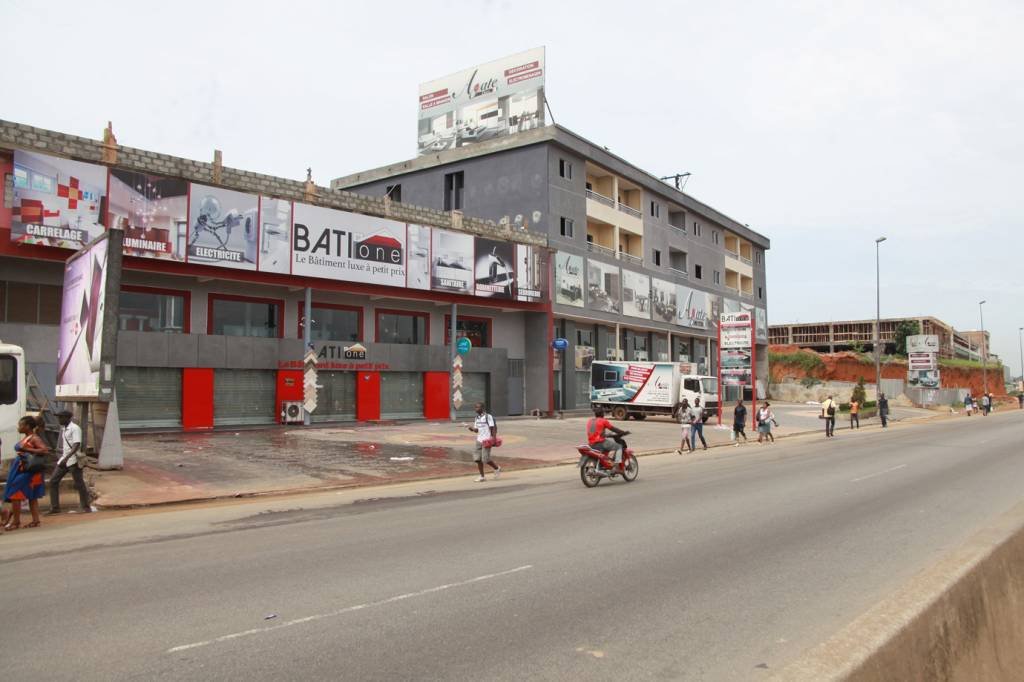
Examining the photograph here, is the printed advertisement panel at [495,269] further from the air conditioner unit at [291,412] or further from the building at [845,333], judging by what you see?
the building at [845,333]

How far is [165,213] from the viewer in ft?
86.2

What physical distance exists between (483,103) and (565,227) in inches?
394

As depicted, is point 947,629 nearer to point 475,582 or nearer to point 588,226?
point 475,582

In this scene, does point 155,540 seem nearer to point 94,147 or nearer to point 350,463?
point 350,463

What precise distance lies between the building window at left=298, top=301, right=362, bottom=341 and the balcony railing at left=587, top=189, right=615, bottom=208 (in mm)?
18983

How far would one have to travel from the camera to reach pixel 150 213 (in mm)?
25953

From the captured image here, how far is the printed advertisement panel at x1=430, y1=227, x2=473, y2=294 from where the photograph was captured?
3491 cm

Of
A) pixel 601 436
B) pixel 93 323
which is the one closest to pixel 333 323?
pixel 93 323

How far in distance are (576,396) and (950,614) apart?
3981cm

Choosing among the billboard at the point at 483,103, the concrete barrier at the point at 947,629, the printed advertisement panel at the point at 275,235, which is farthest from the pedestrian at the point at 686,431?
the billboard at the point at 483,103

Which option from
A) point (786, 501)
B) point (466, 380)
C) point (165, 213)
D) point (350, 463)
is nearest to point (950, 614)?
point (786, 501)

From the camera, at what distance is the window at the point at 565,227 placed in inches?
1691

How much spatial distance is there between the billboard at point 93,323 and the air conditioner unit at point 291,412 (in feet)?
41.7

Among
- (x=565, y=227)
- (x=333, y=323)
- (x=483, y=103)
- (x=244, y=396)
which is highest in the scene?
(x=483, y=103)
